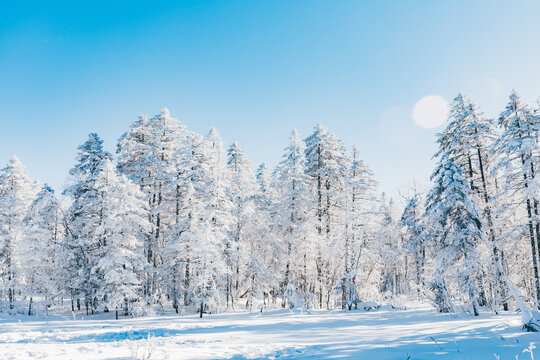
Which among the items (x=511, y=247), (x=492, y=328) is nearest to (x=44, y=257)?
(x=492, y=328)

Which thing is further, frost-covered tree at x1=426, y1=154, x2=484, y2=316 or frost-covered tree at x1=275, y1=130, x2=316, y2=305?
frost-covered tree at x1=275, y1=130, x2=316, y2=305

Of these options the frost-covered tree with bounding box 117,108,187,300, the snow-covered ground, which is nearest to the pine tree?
the snow-covered ground

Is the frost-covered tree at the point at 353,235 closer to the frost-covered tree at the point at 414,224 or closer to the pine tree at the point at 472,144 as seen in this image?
the pine tree at the point at 472,144

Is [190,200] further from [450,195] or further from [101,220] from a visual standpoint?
[450,195]

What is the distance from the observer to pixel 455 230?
1752 cm

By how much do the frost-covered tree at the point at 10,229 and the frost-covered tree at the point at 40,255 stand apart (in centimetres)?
89

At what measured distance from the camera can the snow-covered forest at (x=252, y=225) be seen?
18.8 metres

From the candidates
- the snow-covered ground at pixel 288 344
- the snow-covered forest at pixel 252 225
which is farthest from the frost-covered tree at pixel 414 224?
the snow-covered ground at pixel 288 344

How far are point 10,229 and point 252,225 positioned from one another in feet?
64.5

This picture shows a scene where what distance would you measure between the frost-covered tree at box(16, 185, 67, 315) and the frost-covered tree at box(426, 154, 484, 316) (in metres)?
25.2

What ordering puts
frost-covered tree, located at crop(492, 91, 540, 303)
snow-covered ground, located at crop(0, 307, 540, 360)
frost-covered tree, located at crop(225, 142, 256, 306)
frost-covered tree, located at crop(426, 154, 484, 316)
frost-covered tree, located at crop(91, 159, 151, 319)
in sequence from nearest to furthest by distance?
1. snow-covered ground, located at crop(0, 307, 540, 360)
2. frost-covered tree, located at crop(426, 154, 484, 316)
3. frost-covered tree, located at crop(492, 91, 540, 303)
4. frost-covered tree, located at crop(91, 159, 151, 319)
5. frost-covered tree, located at crop(225, 142, 256, 306)

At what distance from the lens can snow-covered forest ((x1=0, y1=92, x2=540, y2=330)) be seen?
1875 cm

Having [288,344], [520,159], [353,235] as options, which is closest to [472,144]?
[520,159]

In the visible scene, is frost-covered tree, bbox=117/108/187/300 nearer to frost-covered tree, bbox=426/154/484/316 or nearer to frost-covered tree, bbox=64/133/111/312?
frost-covered tree, bbox=64/133/111/312
